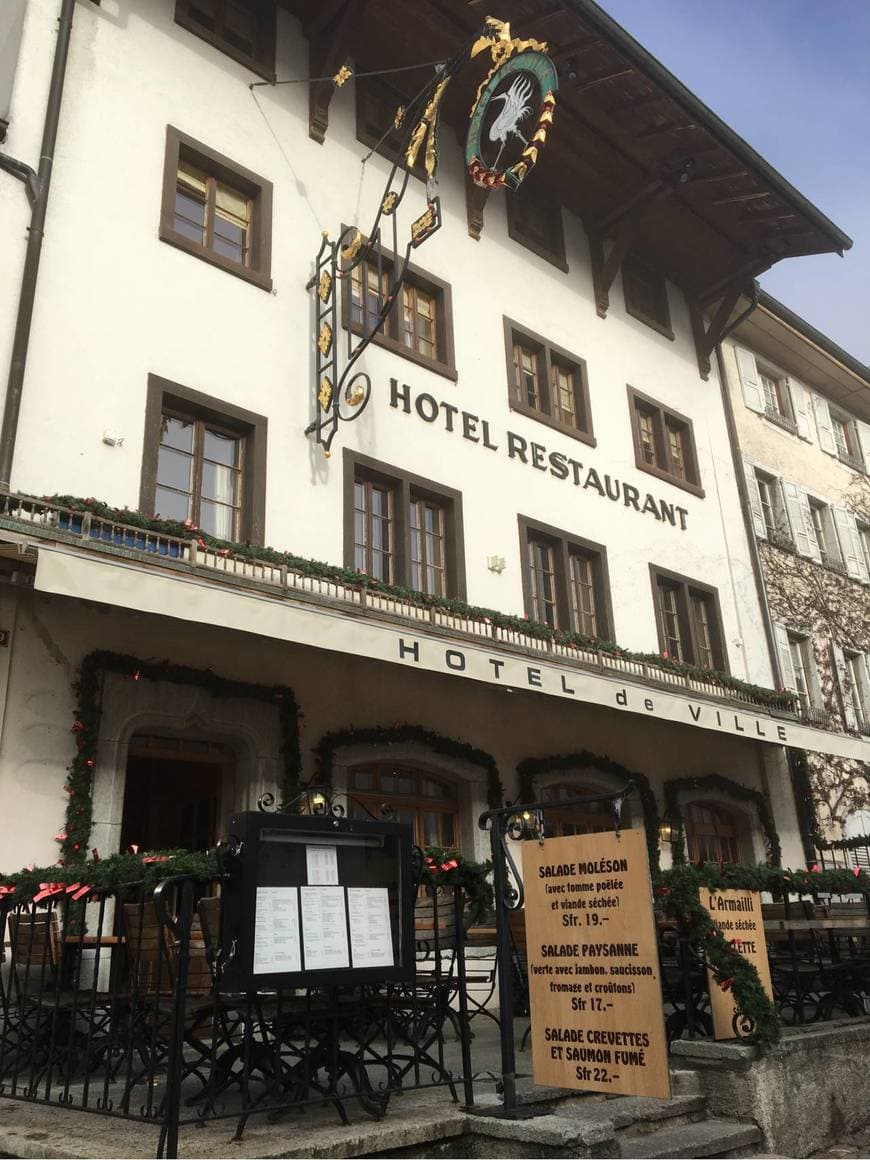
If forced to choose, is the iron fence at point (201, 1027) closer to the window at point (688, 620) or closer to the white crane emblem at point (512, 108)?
the white crane emblem at point (512, 108)

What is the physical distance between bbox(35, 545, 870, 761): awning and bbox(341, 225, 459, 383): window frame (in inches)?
167

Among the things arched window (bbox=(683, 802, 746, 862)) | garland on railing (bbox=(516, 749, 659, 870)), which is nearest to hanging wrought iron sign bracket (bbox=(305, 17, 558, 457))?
garland on railing (bbox=(516, 749, 659, 870))

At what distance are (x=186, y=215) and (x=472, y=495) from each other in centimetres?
471

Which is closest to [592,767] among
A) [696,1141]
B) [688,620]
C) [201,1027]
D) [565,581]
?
[565,581]

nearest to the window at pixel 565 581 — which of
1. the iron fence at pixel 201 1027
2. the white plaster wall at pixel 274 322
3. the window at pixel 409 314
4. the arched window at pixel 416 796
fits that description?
the white plaster wall at pixel 274 322

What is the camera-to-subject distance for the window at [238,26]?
11781mm

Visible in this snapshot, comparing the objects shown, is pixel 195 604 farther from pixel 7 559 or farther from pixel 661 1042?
pixel 661 1042

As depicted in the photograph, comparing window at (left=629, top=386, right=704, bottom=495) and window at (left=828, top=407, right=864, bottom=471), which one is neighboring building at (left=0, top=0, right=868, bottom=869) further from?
window at (left=828, top=407, right=864, bottom=471)

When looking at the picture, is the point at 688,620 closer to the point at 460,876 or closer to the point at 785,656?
the point at 785,656

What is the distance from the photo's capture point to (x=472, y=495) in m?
12.7

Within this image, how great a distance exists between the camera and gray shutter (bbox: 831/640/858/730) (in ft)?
58.4

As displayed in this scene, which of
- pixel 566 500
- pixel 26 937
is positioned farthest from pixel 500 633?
pixel 26 937

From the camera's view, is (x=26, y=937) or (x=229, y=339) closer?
(x=26, y=937)

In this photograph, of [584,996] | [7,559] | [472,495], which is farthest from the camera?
[472,495]
